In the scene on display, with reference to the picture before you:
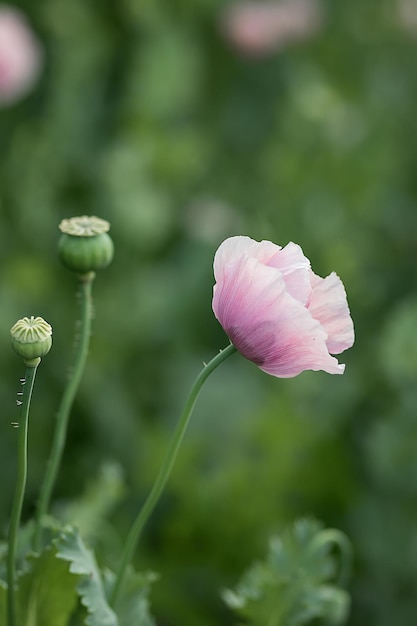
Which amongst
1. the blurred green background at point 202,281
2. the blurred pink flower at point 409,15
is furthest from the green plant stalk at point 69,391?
the blurred pink flower at point 409,15

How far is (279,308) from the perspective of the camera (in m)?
0.59

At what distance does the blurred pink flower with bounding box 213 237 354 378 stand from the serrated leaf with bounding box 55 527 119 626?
0.49 ft

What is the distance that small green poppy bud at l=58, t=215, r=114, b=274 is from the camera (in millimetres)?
674

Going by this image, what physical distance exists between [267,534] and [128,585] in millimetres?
778

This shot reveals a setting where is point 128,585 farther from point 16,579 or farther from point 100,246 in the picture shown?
point 100,246

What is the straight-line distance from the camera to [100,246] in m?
0.68

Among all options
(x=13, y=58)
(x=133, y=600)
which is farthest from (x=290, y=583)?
(x=13, y=58)

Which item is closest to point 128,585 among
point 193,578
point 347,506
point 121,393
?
point 193,578

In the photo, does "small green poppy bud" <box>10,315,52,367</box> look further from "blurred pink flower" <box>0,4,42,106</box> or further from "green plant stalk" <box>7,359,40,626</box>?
"blurred pink flower" <box>0,4,42,106</box>

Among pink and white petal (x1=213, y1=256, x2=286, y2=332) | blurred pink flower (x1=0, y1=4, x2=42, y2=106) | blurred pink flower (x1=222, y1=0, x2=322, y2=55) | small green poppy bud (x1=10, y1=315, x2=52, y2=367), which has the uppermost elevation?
blurred pink flower (x1=222, y1=0, x2=322, y2=55)

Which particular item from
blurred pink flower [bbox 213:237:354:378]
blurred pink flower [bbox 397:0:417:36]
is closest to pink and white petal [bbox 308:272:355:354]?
blurred pink flower [bbox 213:237:354:378]

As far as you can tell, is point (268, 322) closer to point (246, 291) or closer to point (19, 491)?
point (246, 291)

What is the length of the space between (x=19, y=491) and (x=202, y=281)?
4.66 ft

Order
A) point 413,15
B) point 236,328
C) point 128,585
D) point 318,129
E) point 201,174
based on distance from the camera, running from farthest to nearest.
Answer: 1. point 413,15
2. point 201,174
3. point 318,129
4. point 128,585
5. point 236,328
